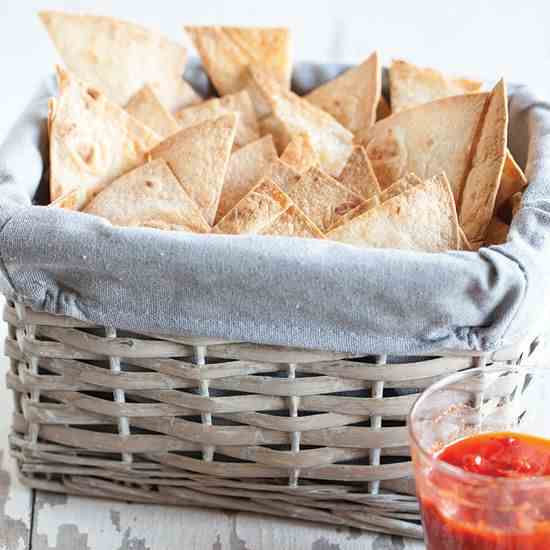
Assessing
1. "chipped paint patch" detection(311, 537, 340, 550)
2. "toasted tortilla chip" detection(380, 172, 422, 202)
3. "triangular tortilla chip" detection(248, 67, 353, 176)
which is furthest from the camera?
"triangular tortilla chip" detection(248, 67, 353, 176)

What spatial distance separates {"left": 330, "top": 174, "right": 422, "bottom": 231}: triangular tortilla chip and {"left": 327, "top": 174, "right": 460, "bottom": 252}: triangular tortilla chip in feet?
0.22

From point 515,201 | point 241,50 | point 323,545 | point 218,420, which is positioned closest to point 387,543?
point 323,545

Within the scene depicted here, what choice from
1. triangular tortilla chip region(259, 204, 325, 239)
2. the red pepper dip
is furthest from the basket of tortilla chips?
the red pepper dip

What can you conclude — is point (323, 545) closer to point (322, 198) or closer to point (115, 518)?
point (115, 518)

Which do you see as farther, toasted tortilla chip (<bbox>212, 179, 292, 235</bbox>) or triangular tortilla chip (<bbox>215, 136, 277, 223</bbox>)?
triangular tortilla chip (<bbox>215, 136, 277, 223</bbox>)

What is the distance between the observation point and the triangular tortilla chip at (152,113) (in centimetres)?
175

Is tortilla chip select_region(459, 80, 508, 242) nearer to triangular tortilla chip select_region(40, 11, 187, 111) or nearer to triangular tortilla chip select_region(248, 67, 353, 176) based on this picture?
triangular tortilla chip select_region(248, 67, 353, 176)

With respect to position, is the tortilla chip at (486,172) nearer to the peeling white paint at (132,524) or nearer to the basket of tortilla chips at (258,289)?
the basket of tortilla chips at (258,289)

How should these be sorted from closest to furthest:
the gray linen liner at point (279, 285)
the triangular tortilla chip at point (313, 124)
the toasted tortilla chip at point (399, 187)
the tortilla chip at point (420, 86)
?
the gray linen liner at point (279, 285) < the toasted tortilla chip at point (399, 187) < the triangular tortilla chip at point (313, 124) < the tortilla chip at point (420, 86)

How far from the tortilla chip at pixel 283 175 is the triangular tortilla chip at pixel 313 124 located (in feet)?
0.35

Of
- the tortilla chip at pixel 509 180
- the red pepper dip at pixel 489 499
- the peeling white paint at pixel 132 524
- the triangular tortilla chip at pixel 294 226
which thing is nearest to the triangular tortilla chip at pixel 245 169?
the triangular tortilla chip at pixel 294 226

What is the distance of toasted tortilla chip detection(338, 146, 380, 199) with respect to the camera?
1.56 meters

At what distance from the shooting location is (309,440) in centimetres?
130

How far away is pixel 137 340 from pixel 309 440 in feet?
0.75
